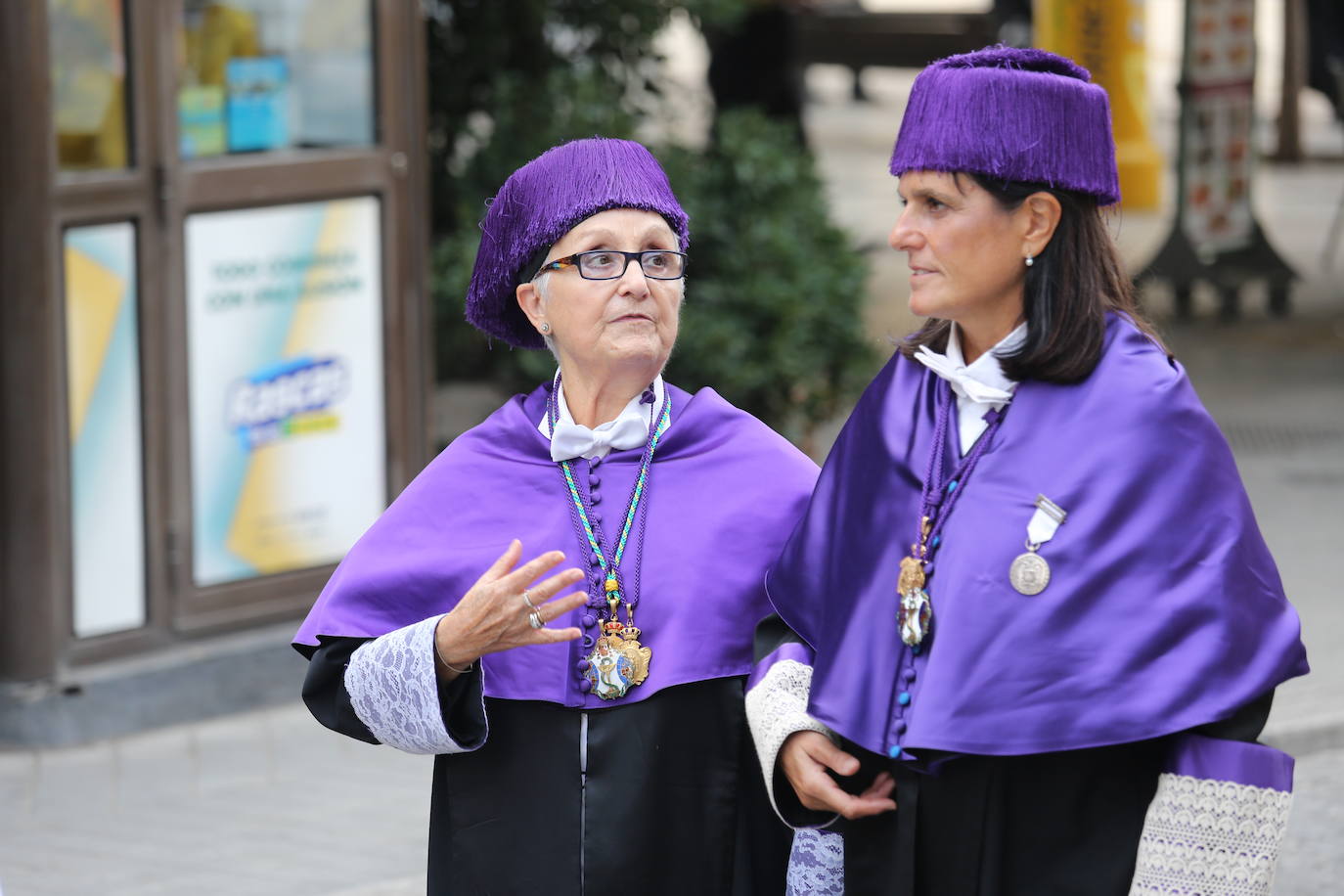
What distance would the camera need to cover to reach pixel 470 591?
272cm

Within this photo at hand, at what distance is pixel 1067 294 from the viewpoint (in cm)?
261

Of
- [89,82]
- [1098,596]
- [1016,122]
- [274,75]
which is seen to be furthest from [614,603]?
[274,75]

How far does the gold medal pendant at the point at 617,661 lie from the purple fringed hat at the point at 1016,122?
2.52 ft

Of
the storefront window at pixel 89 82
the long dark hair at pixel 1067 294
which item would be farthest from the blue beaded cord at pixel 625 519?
the storefront window at pixel 89 82

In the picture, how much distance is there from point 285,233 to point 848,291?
276 cm

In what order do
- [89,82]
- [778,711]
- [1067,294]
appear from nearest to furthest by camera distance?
1. [1067,294]
2. [778,711]
3. [89,82]

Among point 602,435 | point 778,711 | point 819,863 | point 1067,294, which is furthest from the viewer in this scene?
point 602,435

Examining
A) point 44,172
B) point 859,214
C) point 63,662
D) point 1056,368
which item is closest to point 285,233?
point 44,172

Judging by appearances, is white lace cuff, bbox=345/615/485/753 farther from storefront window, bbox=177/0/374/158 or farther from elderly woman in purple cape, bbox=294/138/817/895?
storefront window, bbox=177/0/374/158

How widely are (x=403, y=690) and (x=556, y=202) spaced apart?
71cm

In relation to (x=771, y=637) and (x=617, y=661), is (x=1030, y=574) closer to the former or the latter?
(x=771, y=637)

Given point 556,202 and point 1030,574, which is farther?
point 556,202

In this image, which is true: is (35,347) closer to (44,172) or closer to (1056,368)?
(44,172)

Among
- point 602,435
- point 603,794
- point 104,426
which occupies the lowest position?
point 104,426
